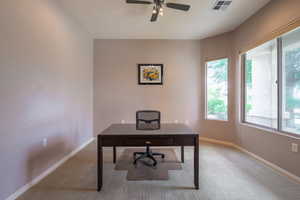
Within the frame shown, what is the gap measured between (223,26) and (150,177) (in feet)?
11.5

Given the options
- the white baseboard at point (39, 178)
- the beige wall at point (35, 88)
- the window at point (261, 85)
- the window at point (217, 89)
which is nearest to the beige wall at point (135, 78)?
the window at point (217, 89)

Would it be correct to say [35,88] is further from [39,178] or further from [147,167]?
[147,167]

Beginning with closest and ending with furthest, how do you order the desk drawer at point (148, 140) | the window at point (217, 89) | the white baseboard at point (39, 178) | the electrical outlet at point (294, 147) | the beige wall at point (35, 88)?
the beige wall at point (35, 88) < the white baseboard at point (39, 178) < the desk drawer at point (148, 140) < the electrical outlet at point (294, 147) < the window at point (217, 89)

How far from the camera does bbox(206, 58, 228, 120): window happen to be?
4348 millimetres

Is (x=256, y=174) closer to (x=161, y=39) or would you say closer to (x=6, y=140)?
(x=6, y=140)

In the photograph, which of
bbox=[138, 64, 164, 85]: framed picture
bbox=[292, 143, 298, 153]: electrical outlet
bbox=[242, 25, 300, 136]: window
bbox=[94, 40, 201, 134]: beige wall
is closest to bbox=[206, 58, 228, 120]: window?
bbox=[94, 40, 201, 134]: beige wall

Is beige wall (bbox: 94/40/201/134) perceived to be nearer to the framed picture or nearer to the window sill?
the framed picture

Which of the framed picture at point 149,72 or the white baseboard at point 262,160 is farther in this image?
the framed picture at point 149,72

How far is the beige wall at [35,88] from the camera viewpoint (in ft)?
6.30

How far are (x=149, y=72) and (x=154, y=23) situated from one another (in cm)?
132

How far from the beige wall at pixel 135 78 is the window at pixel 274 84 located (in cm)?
136

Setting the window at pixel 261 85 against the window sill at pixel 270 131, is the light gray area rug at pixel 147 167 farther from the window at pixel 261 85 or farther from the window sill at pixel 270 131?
the window at pixel 261 85

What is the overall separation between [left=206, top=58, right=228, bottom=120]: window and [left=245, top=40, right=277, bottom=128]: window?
0.63 meters

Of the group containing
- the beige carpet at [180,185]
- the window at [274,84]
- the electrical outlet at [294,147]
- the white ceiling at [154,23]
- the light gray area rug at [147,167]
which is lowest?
the beige carpet at [180,185]
